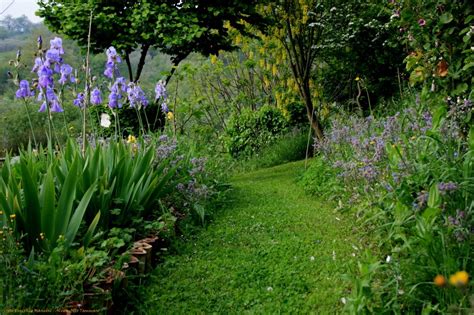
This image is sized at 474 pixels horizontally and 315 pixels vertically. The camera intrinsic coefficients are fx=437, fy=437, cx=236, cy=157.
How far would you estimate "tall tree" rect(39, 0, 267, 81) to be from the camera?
6.89 metres

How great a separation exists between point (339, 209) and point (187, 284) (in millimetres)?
1784

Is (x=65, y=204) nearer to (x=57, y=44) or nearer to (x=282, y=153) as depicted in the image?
(x=57, y=44)

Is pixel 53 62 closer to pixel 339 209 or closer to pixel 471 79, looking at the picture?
pixel 339 209

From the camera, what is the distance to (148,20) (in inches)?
285

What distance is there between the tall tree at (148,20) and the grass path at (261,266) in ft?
12.7

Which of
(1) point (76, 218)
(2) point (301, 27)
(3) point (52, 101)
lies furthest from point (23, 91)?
Answer: (2) point (301, 27)

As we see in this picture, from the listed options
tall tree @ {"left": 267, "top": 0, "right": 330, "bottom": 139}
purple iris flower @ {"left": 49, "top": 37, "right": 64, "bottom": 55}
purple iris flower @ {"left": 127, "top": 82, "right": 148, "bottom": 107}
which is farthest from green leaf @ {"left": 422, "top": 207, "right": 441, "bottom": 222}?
tall tree @ {"left": 267, "top": 0, "right": 330, "bottom": 139}

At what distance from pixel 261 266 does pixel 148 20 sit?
220 inches

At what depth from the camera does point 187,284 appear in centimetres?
263

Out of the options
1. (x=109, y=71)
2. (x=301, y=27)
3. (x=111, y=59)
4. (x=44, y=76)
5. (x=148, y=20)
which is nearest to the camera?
(x=44, y=76)

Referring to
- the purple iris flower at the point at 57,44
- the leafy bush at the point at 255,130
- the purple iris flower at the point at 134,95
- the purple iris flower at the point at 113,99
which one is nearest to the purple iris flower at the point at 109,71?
the purple iris flower at the point at 113,99

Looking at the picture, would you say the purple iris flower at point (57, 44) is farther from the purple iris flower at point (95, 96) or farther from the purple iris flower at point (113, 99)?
the purple iris flower at point (113, 99)

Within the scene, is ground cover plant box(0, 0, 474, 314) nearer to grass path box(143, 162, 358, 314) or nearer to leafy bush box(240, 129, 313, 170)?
grass path box(143, 162, 358, 314)

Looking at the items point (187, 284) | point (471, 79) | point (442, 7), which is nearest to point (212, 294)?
point (187, 284)
